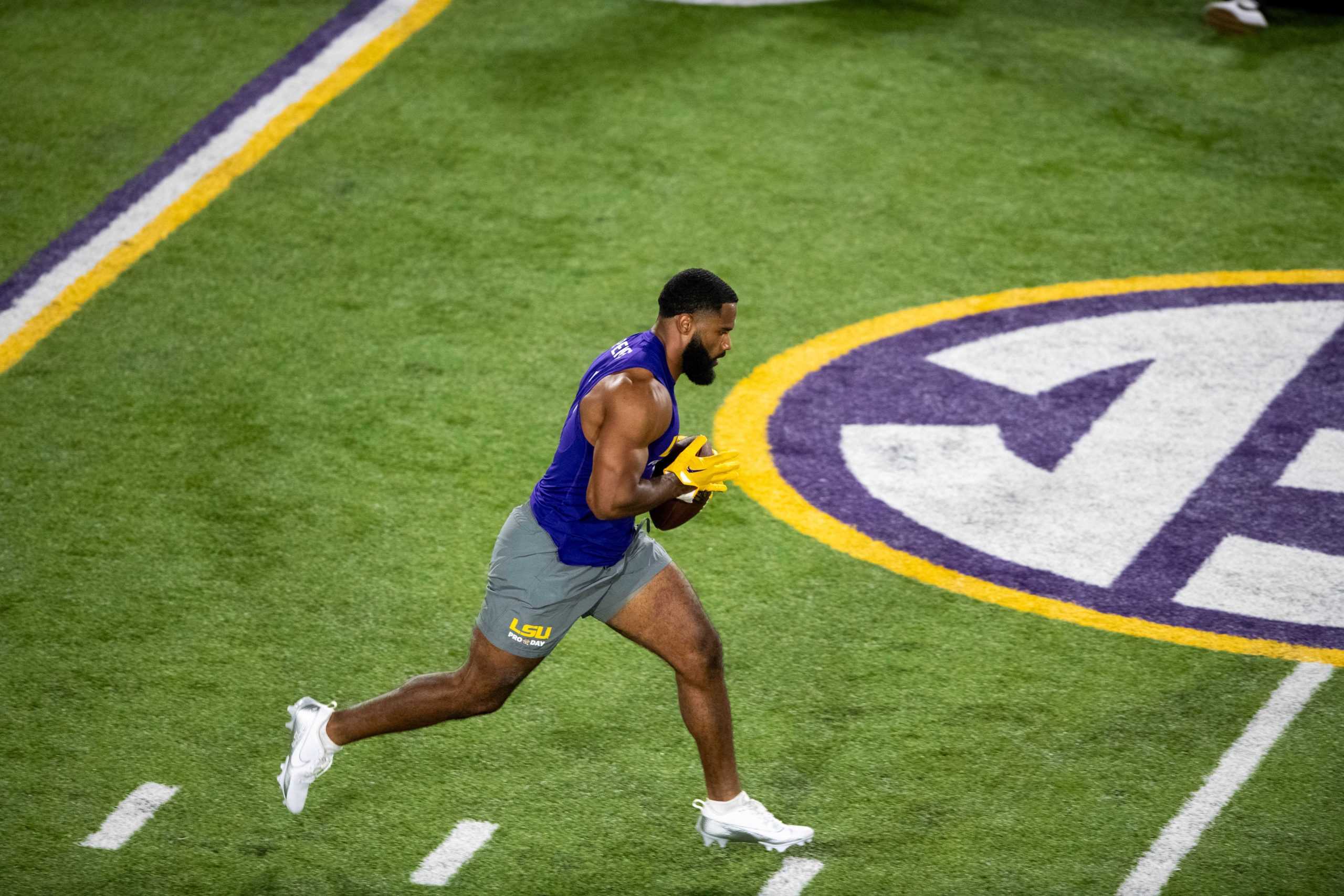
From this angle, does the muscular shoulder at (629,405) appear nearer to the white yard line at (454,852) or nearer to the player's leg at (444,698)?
the player's leg at (444,698)

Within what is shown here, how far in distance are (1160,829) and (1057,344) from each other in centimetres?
348

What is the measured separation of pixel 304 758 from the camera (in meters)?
5.15

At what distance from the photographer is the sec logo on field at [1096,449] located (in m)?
6.38

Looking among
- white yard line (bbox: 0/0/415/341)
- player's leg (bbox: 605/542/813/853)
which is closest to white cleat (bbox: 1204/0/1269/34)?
white yard line (bbox: 0/0/415/341)

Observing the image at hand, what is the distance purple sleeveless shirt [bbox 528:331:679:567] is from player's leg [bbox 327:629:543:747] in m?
0.38

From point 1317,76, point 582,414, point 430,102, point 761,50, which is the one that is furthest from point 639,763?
point 1317,76

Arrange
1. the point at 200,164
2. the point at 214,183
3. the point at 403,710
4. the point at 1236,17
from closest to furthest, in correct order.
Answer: the point at 403,710
the point at 214,183
the point at 200,164
the point at 1236,17

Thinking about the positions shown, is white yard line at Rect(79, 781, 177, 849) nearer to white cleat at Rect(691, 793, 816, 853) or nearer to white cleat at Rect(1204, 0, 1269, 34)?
white cleat at Rect(691, 793, 816, 853)

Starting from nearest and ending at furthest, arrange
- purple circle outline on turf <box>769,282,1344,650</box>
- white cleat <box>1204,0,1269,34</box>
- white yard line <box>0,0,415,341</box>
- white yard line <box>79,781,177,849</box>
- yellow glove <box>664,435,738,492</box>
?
yellow glove <box>664,435,738,492</box>
white yard line <box>79,781,177,849</box>
purple circle outline on turf <box>769,282,1344,650</box>
white yard line <box>0,0,415,341</box>
white cleat <box>1204,0,1269,34</box>

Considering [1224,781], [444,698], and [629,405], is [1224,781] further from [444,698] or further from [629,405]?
[444,698]

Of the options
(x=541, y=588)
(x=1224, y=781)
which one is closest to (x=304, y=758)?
(x=541, y=588)

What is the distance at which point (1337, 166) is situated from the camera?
976 centimetres

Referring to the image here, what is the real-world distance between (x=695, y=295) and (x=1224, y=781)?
93.3 inches

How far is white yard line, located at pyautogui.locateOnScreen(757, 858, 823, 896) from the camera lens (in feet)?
16.1
